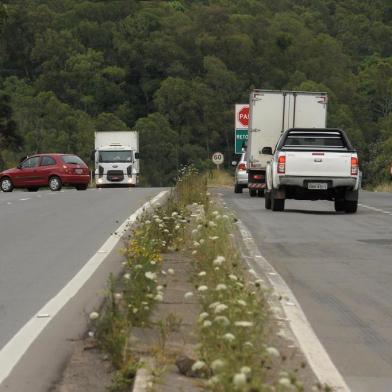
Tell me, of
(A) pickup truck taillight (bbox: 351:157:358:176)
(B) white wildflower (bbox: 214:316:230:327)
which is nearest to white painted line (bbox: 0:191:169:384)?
(B) white wildflower (bbox: 214:316:230:327)

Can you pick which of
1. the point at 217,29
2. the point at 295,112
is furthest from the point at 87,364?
the point at 217,29

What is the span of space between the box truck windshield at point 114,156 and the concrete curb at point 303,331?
43.1m

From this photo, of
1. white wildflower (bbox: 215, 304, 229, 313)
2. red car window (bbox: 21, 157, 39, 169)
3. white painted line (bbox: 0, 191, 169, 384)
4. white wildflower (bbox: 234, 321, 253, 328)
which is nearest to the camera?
white wildflower (bbox: 234, 321, 253, 328)

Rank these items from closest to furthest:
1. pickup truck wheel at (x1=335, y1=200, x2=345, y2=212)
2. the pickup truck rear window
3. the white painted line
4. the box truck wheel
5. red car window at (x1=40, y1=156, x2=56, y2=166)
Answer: the white painted line < the box truck wheel < pickup truck wheel at (x1=335, y1=200, x2=345, y2=212) < the pickup truck rear window < red car window at (x1=40, y1=156, x2=56, y2=166)

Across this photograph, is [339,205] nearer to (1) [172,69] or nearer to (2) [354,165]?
(2) [354,165]

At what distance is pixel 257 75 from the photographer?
134 meters

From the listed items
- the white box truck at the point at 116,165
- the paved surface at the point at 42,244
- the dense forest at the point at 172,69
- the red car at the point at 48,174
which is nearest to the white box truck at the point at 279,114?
the paved surface at the point at 42,244

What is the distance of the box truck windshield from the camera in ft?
188

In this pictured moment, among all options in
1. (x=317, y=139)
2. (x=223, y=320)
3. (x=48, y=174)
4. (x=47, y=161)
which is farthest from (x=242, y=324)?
(x=47, y=161)

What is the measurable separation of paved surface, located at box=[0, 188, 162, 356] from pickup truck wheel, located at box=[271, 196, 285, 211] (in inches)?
122

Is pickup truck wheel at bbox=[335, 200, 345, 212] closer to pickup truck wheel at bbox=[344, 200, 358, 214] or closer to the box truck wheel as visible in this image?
pickup truck wheel at bbox=[344, 200, 358, 214]

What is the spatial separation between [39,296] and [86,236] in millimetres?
7604

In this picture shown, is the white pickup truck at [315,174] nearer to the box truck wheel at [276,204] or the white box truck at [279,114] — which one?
the box truck wheel at [276,204]

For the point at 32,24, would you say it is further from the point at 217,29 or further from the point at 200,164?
the point at 200,164
